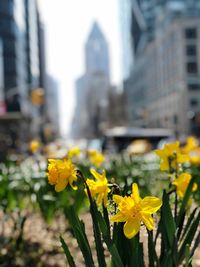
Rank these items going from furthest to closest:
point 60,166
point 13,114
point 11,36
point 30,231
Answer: point 11,36
point 13,114
point 30,231
point 60,166

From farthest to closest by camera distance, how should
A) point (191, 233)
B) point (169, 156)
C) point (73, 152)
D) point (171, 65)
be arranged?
point (171, 65) → point (73, 152) → point (169, 156) → point (191, 233)

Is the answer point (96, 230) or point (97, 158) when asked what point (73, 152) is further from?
point (96, 230)

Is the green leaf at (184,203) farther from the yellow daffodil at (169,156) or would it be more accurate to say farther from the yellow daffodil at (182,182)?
the yellow daffodil at (169,156)

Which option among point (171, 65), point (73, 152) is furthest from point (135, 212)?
point (171, 65)

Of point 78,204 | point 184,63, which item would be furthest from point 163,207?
point 184,63

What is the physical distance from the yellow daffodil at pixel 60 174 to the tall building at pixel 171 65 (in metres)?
57.1

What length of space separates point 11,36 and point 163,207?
2654 inches

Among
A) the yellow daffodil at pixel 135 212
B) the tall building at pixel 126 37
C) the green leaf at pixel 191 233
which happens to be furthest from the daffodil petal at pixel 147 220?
the tall building at pixel 126 37

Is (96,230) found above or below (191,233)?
above

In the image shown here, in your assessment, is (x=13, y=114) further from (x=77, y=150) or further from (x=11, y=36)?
(x=11, y=36)

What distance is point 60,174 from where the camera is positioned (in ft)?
5.71

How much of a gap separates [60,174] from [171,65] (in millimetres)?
74276

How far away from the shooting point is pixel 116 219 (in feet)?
5.00

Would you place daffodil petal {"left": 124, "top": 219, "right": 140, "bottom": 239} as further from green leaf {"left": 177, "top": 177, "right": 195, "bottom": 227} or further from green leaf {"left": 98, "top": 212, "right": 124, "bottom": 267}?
green leaf {"left": 177, "top": 177, "right": 195, "bottom": 227}
